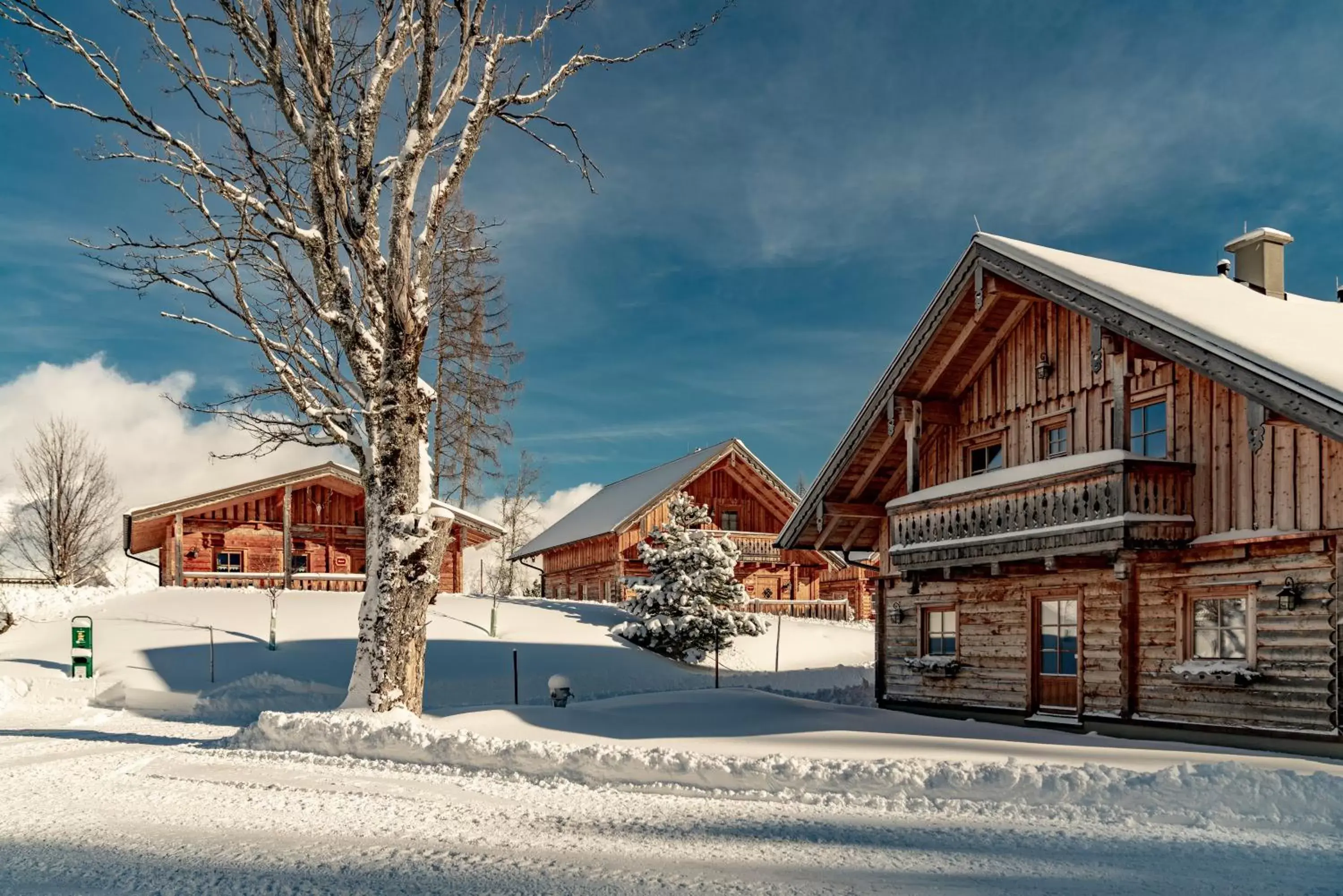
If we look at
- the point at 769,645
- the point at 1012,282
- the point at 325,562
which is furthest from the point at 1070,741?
the point at 325,562

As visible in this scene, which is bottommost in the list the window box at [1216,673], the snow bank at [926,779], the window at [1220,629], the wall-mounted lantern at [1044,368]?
the snow bank at [926,779]

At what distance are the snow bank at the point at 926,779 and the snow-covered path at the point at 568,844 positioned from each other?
331 millimetres

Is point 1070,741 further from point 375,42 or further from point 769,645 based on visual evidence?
point 769,645

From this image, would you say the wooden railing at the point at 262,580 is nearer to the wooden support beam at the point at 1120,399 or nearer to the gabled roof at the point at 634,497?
the gabled roof at the point at 634,497

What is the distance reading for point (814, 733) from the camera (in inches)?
571

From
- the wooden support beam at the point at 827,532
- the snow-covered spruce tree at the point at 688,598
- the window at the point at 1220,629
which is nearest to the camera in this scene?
the window at the point at 1220,629

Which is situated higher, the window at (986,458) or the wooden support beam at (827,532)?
the window at (986,458)

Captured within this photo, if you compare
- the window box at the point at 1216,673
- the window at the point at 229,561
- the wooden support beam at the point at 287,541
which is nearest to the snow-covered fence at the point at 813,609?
the wooden support beam at the point at 287,541

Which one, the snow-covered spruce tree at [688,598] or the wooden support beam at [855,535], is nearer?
the wooden support beam at [855,535]

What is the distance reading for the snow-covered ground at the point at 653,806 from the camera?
23.3ft

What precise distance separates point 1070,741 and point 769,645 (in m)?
19.6

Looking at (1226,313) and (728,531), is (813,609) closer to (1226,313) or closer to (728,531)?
(728,531)

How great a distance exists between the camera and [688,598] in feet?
101

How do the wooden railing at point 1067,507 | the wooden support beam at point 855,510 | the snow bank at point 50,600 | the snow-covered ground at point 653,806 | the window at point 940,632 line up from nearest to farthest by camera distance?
the snow-covered ground at point 653,806 < the wooden railing at point 1067,507 < the window at point 940,632 < the wooden support beam at point 855,510 < the snow bank at point 50,600
